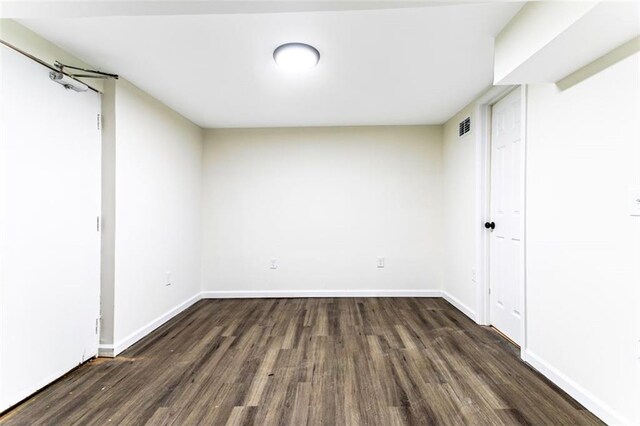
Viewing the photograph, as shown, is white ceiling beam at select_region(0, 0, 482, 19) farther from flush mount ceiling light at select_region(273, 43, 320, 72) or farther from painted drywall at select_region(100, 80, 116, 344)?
painted drywall at select_region(100, 80, 116, 344)

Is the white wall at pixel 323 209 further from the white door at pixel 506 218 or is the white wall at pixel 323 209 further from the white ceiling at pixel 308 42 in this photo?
the white door at pixel 506 218

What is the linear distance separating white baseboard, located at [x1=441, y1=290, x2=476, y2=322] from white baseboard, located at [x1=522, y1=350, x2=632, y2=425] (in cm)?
84

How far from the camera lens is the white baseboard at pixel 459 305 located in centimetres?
298

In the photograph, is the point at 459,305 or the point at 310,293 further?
the point at 310,293

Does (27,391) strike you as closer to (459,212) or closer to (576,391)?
(576,391)

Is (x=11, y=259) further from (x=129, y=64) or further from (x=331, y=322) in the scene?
(x=331, y=322)

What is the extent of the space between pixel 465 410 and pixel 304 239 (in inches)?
101

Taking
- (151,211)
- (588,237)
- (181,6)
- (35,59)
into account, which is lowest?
(588,237)

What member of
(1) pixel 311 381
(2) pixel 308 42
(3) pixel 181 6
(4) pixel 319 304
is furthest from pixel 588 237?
(4) pixel 319 304

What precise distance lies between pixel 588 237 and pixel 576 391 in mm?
918

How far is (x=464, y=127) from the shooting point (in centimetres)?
315

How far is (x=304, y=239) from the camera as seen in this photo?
382 centimetres

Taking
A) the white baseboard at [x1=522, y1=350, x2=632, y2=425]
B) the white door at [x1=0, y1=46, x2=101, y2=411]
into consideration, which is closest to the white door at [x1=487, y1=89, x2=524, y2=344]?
the white baseboard at [x1=522, y1=350, x2=632, y2=425]

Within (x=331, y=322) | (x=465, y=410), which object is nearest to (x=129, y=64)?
(x=331, y=322)
